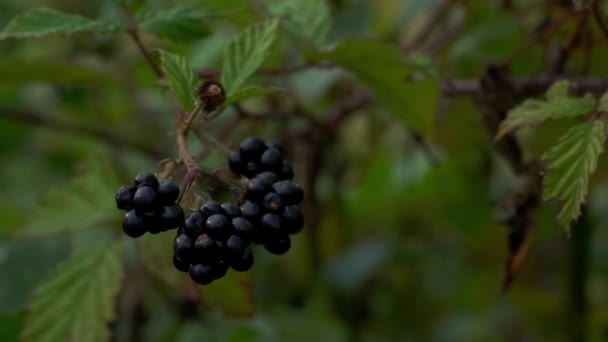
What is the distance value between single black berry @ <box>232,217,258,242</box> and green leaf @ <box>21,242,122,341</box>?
581mm

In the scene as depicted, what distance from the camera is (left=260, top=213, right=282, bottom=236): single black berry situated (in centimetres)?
115

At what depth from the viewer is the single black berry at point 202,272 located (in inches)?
43.9

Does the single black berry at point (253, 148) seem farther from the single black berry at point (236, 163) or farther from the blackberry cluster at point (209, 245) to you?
the blackberry cluster at point (209, 245)

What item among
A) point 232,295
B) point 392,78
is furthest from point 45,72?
point 392,78

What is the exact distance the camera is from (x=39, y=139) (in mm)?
3771

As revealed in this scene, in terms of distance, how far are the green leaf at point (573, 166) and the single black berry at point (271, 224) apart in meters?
0.40

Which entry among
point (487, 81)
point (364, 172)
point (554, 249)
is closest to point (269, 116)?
point (487, 81)

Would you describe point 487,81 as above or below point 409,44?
above

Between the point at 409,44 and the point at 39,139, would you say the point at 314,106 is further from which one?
the point at 39,139

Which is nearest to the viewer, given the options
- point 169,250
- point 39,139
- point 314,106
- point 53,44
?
point 169,250

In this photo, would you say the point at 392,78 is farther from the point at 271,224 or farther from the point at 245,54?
the point at 271,224

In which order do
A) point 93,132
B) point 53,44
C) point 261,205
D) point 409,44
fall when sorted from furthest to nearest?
point 53,44 < point 93,132 < point 409,44 < point 261,205

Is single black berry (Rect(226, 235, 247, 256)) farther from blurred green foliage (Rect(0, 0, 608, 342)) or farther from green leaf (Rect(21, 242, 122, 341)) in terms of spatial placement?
green leaf (Rect(21, 242, 122, 341))

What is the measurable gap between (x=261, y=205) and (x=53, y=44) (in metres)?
2.10
